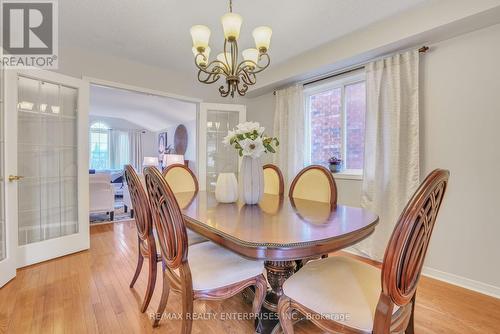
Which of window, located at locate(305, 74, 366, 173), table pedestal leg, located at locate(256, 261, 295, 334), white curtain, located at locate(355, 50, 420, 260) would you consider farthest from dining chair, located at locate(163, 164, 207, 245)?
white curtain, located at locate(355, 50, 420, 260)

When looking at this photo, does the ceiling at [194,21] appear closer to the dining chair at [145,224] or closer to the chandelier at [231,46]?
the chandelier at [231,46]

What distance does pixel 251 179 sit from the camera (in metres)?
1.73

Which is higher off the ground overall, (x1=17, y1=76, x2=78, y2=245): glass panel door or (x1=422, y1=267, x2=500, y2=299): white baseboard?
(x1=17, y1=76, x2=78, y2=245): glass panel door

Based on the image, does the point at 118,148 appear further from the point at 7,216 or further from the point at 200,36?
the point at 200,36

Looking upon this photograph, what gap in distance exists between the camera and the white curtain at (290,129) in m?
3.34

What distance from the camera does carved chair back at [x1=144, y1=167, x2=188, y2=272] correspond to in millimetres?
1130

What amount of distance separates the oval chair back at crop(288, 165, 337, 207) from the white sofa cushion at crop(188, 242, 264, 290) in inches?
31.1

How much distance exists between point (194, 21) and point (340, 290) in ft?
8.24

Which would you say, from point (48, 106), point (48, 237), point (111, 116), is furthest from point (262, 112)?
point (111, 116)

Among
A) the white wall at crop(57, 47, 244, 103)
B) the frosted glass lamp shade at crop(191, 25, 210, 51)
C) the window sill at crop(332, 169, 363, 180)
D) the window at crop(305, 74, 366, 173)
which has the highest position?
the white wall at crop(57, 47, 244, 103)

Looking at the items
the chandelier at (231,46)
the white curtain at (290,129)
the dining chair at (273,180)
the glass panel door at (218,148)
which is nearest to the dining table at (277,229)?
the dining chair at (273,180)

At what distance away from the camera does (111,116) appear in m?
8.23

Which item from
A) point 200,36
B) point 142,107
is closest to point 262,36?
point 200,36

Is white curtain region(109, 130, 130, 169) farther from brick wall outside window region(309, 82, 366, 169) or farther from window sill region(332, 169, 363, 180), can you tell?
window sill region(332, 169, 363, 180)
